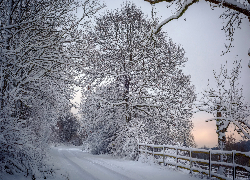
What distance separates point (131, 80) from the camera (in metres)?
14.2

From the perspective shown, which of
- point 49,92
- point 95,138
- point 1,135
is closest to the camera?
point 1,135

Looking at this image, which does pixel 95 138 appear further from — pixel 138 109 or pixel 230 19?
pixel 230 19

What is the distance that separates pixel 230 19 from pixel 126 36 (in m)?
10.4

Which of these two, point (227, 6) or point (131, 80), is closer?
point (227, 6)

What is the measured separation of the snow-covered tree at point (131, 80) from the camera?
520 inches

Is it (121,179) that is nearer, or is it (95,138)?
(121,179)

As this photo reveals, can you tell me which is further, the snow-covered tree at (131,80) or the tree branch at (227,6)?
the snow-covered tree at (131,80)

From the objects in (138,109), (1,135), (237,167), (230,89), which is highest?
(230,89)

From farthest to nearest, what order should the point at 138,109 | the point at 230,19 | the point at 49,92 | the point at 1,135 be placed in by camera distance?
the point at 138,109, the point at 49,92, the point at 230,19, the point at 1,135

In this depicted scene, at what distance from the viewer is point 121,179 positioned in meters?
6.70

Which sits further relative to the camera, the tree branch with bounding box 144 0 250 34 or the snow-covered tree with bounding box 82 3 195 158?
the snow-covered tree with bounding box 82 3 195 158

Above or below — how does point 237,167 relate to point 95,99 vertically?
below

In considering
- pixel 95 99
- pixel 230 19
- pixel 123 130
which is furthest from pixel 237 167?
pixel 95 99

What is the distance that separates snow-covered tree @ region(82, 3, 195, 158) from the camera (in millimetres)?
13219
